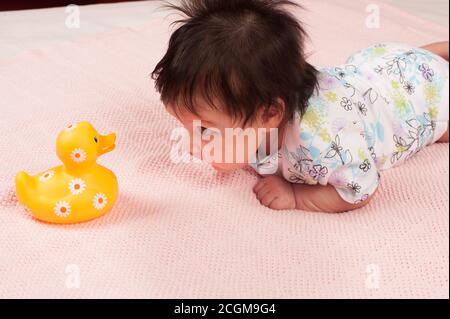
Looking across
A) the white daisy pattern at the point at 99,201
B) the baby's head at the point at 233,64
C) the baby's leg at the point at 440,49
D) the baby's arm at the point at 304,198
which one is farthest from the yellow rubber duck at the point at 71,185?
the baby's leg at the point at 440,49

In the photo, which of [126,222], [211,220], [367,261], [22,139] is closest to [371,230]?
[367,261]

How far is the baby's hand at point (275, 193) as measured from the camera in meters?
0.85

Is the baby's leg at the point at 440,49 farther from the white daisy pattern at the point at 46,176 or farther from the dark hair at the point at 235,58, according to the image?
the white daisy pattern at the point at 46,176

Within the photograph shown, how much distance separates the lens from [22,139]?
3.08ft

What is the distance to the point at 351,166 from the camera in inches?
32.7

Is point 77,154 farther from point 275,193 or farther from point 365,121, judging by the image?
point 365,121

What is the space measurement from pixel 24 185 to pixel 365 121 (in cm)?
44

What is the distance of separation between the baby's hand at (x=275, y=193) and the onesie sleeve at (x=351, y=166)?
0.19 ft

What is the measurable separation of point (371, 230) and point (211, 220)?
198 mm

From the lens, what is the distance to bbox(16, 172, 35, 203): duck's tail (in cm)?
77

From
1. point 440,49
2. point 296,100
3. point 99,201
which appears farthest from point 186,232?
Answer: point 440,49

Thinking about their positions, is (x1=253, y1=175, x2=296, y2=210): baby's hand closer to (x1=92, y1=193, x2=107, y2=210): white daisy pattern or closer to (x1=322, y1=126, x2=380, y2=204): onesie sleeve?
(x1=322, y1=126, x2=380, y2=204): onesie sleeve
